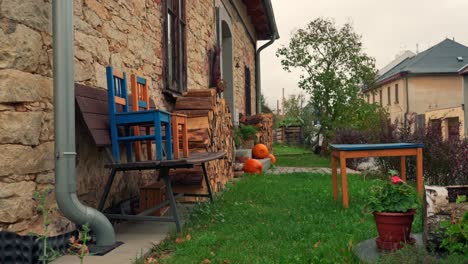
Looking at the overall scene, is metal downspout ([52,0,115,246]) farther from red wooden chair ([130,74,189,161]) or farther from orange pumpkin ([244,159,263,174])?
orange pumpkin ([244,159,263,174])

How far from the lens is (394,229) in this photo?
8.83 feet

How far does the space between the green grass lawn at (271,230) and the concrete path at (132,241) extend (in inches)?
4.6

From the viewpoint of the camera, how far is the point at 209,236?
3.31 m

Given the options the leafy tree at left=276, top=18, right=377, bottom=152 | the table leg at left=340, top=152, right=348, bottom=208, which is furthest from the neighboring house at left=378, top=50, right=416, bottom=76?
the table leg at left=340, top=152, right=348, bottom=208

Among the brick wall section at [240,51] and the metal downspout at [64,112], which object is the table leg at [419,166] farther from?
the brick wall section at [240,51]

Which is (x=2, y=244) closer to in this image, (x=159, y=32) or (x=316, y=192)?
(x=159, y=32)

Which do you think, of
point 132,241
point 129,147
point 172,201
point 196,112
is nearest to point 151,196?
point 129,147

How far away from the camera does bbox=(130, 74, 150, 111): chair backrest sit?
3820 millimetres

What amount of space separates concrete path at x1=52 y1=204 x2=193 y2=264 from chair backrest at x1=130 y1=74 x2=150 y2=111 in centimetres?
98

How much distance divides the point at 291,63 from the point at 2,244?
43.2 feet

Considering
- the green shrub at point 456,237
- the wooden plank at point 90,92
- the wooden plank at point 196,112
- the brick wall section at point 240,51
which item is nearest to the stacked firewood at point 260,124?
the brick wall section at point 240,51

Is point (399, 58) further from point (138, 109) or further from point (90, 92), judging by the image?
point (90, 92)

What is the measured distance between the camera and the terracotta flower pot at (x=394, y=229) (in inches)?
106

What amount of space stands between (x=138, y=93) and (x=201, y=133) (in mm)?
1418
